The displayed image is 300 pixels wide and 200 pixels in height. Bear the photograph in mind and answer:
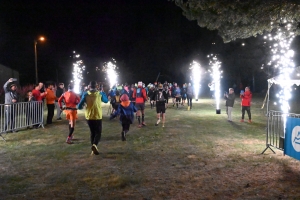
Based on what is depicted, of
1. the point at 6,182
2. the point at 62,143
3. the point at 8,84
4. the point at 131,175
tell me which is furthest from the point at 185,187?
the point at 8,84

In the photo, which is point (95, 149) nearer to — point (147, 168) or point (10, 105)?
point (147, 168)

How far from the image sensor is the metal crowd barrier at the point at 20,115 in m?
12.1

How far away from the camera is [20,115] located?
1294cm

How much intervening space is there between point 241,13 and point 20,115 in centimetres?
977

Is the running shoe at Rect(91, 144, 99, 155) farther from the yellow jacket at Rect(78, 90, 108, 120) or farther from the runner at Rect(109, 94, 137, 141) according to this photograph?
the runner at Rect(109, 94, 137, 141)

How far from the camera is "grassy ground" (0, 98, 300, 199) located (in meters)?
5.70

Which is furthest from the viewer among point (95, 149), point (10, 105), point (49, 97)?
point (49, 97)

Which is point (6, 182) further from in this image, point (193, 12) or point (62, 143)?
point (193, 12)

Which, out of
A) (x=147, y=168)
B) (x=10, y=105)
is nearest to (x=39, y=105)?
(x=10, y=105)

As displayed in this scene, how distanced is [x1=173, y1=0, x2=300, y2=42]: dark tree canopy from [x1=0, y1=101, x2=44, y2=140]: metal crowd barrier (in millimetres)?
7804

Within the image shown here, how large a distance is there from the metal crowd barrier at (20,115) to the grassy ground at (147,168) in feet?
2.70

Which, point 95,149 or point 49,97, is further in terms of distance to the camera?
point 49,97

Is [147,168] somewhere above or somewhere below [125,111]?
below

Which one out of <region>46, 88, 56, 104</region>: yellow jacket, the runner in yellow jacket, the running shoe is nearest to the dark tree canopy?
the runner in yellow jacket
